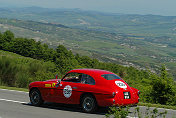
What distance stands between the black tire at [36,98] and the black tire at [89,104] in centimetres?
212

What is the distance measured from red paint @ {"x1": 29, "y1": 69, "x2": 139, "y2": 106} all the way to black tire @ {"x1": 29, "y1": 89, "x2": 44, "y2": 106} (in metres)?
A: 0.22

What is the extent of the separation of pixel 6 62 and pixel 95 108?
1271 centimetres

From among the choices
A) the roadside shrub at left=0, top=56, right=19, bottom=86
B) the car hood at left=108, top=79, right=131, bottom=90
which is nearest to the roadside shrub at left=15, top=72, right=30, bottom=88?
the roadside shrub at left=0, top=56, right=19, bottom=86

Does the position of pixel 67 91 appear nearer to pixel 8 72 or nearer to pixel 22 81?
pixel 22 81

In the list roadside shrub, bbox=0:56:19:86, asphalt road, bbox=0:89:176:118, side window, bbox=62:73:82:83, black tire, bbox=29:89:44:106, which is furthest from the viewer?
roadside shrub, bbox=0:56:19:86

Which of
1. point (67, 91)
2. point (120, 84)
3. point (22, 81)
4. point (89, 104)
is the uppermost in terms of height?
point (120, 84)

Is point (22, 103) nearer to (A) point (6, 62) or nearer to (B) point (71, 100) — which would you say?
(B) point (71, 100)

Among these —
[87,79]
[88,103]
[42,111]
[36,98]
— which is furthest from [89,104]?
[36,98]

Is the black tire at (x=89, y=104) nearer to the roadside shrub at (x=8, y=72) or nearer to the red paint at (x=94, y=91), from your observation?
the red paint at (x=94, y=91)

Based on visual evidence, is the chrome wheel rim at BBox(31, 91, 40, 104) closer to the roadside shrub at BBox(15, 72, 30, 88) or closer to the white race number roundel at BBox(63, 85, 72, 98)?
the white race number roundel at BBox(63, 85, 72, 98)

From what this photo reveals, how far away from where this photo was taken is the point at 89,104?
9.63 metres

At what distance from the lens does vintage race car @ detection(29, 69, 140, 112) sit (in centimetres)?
920

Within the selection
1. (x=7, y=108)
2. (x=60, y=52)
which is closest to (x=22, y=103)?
(x=7, y=108)

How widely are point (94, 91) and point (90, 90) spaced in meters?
0.17
